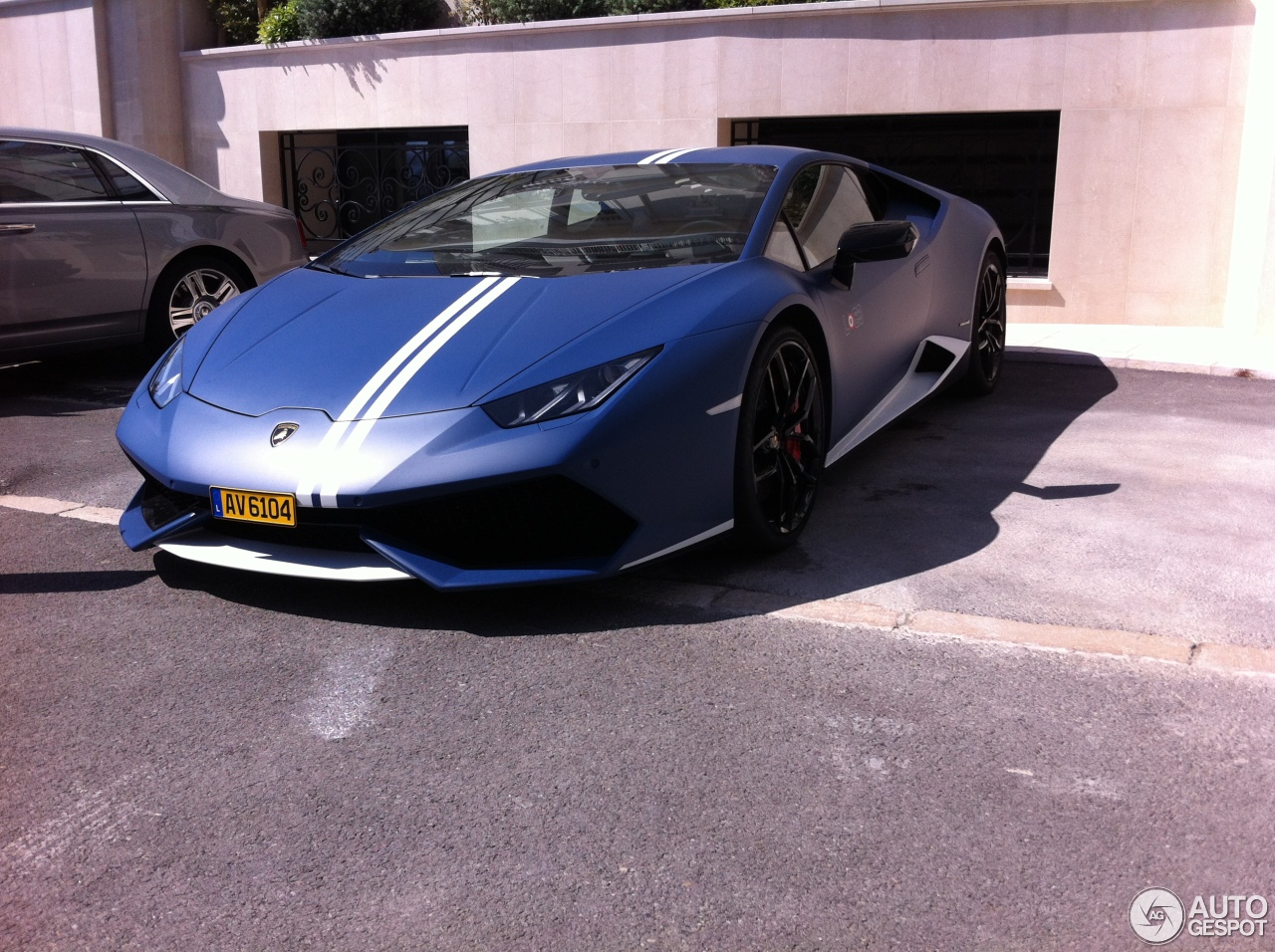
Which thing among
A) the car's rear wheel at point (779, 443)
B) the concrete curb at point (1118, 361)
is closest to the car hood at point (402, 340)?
the car's rear wheel at point (779, 443)

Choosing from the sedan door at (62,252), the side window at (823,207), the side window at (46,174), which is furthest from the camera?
the side window at (46,174)

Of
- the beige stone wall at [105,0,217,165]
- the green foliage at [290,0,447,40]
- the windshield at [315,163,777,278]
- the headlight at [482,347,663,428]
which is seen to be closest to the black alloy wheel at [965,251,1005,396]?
the windshield at [315,163,777,278]

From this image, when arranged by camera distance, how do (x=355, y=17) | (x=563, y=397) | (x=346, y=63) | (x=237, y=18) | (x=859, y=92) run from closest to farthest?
(x=563, y=397)
(x=859, y=92)
(x=346, y=63)
(x=355, y=17)
(x=237, y=18)

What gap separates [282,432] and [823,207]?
232 cm

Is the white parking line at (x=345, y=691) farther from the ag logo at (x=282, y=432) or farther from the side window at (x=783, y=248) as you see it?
the side window at (x=783, y=248)

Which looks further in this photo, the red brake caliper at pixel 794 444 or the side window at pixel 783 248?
the side window at pixel 783 248

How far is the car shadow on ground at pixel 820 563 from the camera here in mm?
3516

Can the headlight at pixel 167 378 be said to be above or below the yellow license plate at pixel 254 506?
above

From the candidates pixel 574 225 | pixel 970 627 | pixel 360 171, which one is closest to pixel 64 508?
pixel 574 225

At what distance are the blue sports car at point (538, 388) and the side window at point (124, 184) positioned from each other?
3111mm

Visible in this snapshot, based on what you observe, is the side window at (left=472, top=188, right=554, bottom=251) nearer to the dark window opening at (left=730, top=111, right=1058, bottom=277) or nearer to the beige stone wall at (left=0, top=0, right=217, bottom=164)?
the dark window opening at (left=730, top=111, right=1058, bottom=277)

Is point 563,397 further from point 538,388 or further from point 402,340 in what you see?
point 402,340

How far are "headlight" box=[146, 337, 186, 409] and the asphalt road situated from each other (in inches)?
20.6

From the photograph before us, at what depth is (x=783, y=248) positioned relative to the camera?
4.29 m
